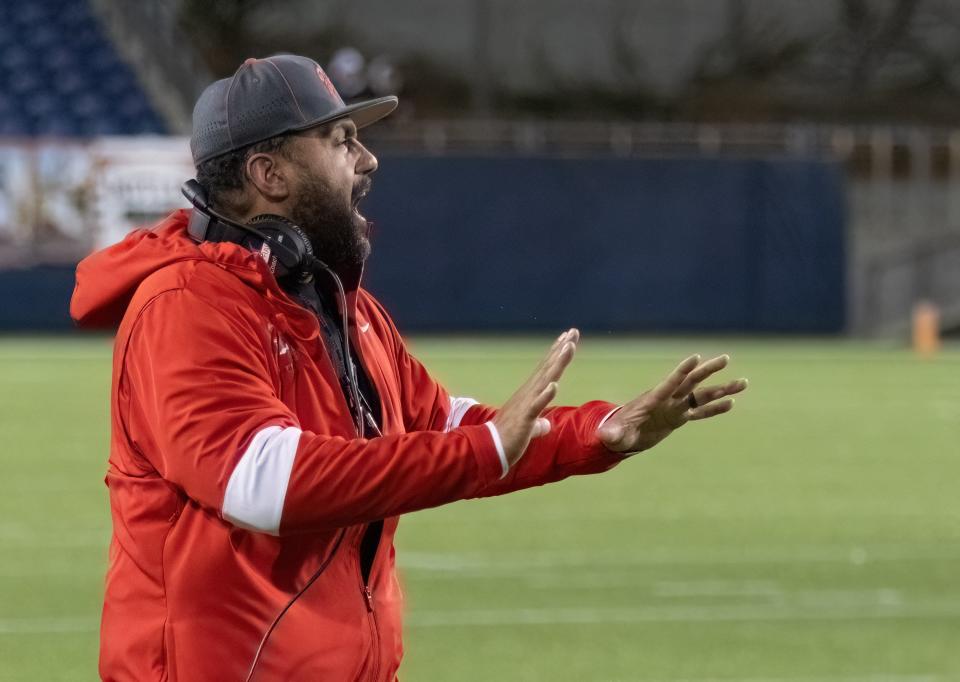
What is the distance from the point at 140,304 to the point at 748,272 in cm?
2207

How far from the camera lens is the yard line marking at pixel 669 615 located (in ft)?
23.2

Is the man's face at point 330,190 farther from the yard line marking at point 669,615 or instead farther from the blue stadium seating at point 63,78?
the blue stadium seating at point 63,78

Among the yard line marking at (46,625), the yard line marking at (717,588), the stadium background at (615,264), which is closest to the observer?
the yard line marking at (46,625)

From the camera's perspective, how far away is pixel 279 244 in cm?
318

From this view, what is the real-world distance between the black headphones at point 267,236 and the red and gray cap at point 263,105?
0.40ft

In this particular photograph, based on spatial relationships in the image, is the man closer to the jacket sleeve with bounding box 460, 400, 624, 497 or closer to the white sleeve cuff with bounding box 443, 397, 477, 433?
the jacket sleeve with bounding box 460, 400, 624, 497

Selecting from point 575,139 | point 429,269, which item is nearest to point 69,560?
point 429,269

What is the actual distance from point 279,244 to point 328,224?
0.13 m

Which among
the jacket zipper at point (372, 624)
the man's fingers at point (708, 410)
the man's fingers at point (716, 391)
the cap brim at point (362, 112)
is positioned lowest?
the jacket zipper at point (372, 624)

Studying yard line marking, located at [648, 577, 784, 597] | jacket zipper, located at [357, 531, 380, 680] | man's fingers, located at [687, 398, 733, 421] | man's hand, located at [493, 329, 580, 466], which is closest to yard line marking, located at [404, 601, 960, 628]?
yard line marking, located at [648, 577, 784, 597]

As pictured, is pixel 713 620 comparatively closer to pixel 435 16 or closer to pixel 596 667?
pixel 596 667

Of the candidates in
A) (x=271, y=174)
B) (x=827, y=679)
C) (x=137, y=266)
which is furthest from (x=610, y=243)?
(x=137, y=266)

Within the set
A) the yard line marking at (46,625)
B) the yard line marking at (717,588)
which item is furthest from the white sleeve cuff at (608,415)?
the yard line marking at (717,588)

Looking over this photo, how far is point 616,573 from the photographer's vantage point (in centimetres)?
809
